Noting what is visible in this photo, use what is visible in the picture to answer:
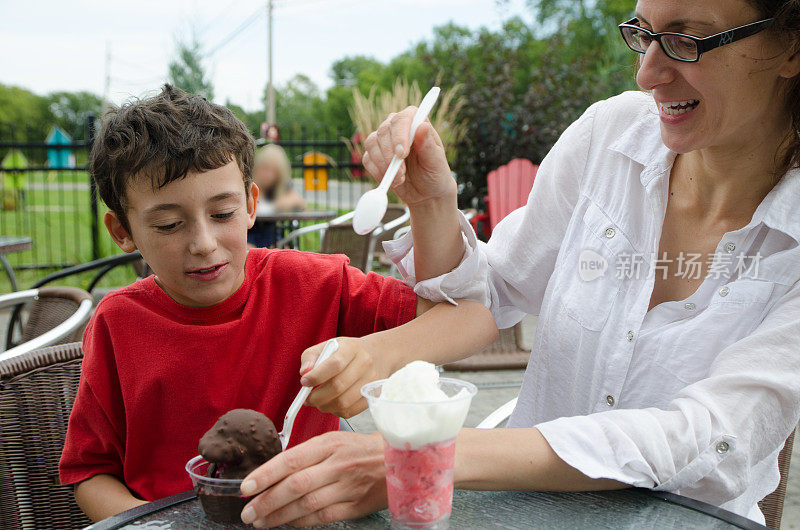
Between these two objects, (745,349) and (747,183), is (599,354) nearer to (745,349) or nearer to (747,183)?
(745,349)

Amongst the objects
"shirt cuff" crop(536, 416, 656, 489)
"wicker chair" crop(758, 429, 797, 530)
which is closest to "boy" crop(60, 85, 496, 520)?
"shirt cuff" crop(536, 416, 656, 489)

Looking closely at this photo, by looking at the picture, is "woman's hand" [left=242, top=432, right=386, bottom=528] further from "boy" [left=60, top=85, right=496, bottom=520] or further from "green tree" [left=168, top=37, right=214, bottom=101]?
"green tree" [left=168, top=37, right=214, bottom=101]

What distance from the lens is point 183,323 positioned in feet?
4.58

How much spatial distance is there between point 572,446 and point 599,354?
47 centimetres

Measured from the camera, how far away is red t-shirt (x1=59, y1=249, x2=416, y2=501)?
1.34 metres

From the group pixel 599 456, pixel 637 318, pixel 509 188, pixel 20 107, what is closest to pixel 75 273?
pixel 637 318

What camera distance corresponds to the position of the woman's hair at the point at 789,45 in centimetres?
122

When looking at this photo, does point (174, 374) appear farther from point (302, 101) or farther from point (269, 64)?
point (302, 101)

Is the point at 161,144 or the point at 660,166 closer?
the point at 161,144

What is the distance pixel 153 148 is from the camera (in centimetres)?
131

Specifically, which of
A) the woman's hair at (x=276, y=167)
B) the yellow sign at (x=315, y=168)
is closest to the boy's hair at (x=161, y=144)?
the woman's hair at (x=276, y=167)

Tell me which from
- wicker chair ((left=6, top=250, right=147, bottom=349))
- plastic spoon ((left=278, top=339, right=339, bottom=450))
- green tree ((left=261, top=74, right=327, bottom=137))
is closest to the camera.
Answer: plastic spoon ((left=278, top=339, right=339, bottom=450))

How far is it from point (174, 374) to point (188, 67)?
36.3 feet

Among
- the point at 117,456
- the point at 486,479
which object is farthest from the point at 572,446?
the point at 117,456
